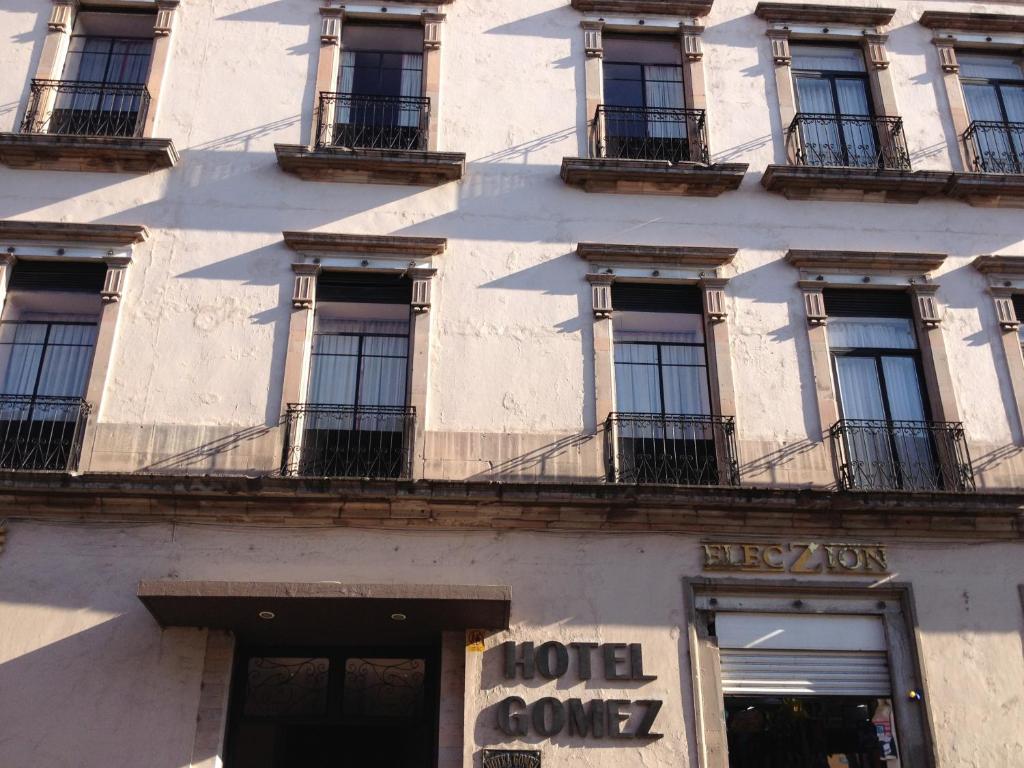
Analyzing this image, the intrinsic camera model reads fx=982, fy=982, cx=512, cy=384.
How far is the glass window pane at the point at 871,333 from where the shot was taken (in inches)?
513

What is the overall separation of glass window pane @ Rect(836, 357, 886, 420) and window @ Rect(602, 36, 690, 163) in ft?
12.4

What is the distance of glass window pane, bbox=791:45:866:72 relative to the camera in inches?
593

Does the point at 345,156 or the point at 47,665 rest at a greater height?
the point at 345,156

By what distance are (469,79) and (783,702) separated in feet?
31.2

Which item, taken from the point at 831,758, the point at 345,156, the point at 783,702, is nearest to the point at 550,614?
the point at 783,702

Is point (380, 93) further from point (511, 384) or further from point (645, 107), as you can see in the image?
point (511, 384)

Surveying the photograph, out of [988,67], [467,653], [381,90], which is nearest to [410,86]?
[381,90]

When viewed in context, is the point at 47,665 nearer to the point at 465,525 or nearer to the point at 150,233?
the point at 465,525

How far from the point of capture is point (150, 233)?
12.9 metres

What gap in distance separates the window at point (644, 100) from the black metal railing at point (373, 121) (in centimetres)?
272

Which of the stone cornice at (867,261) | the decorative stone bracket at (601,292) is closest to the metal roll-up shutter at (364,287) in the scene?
the decorative stone bracket at (601,292)

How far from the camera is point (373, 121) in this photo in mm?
14070

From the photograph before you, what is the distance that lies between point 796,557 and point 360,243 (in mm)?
6727

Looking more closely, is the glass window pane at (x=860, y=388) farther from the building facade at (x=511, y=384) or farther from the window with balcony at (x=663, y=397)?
the window with balcony at (x=663, y=397)
